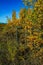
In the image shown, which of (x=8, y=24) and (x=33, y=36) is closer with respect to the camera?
(x=33, y=36)

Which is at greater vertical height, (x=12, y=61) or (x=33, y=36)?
(x=33, y=36)

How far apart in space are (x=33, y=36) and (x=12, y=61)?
1.76 m

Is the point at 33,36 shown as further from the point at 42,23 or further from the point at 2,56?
the point at 2,56

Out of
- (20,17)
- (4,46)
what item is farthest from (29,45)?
(20,17)

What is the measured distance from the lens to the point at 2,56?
11.8 m

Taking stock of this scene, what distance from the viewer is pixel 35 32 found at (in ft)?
42.0

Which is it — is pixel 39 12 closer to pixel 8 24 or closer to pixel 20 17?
pixel 20 17

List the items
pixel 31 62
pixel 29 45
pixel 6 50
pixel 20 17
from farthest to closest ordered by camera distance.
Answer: pixel 20 17
pixel 29 45
pixel 6 50
pixel 31 62

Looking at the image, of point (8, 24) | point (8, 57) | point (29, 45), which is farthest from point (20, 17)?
point (8, 57)

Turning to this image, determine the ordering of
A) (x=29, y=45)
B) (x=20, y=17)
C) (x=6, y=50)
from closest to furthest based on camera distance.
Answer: (x=6, y=50) < (x=29, y=45) < (x=20, y=17)

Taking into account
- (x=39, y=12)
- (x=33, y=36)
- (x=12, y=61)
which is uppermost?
(x=39, y=12)

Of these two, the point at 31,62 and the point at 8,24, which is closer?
the point at 31,62

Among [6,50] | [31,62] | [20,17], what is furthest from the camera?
[20,17]

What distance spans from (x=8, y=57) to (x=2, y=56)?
284 millimetres
